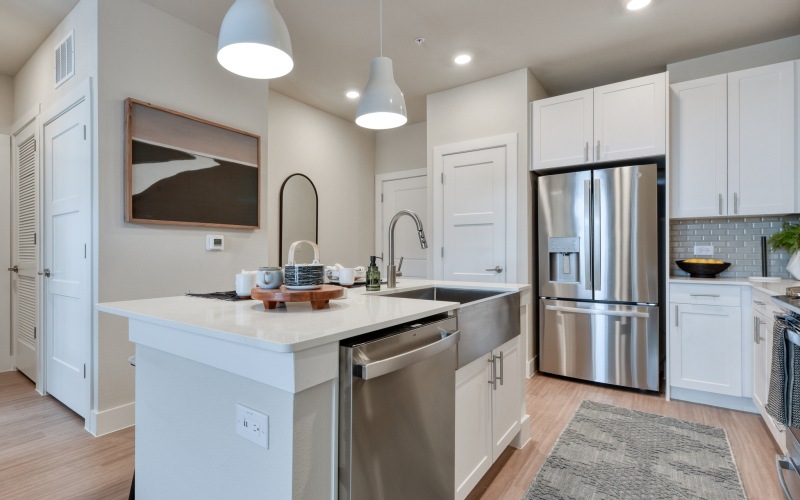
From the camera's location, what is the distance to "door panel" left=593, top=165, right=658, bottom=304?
121 inches

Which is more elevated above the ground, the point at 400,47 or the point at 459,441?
the point at 400,47

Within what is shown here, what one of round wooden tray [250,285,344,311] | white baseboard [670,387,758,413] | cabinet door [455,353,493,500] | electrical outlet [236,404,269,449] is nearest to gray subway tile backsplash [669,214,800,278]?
white baseboard [670,387,758,413]

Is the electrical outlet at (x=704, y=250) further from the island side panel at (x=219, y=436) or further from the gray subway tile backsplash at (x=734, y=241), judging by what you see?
the island side panel at (x=219, y=436)

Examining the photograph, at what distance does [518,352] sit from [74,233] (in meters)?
2.92

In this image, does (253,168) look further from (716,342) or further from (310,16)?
(716,342)

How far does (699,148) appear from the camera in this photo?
3102 millimetres

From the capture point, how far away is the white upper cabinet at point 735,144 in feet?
9.28

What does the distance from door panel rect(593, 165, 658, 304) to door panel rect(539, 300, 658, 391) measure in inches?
6.1

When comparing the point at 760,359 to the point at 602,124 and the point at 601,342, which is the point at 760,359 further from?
the point at 602,124

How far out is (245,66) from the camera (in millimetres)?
1750

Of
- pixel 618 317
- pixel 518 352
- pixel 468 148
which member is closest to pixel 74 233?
pixel 518 352

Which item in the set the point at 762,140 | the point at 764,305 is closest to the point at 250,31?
the point at 764,305

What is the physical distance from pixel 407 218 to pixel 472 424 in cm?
355

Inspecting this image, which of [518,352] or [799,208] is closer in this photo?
[518,352]
